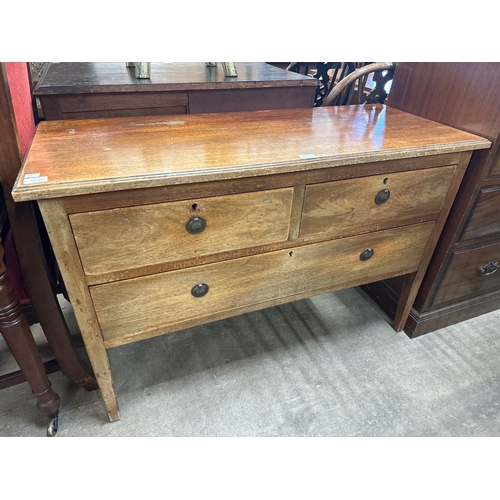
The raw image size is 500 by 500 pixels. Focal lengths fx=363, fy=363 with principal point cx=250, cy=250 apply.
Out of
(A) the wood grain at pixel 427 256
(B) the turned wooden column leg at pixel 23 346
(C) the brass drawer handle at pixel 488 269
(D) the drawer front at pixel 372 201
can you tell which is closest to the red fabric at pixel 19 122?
(B) the turned wooden column leg at pixel 23 346

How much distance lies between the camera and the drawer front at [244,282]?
3.12 ft

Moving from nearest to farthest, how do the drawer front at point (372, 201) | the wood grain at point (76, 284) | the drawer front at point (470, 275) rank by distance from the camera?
the wood grain at point (76, 284), the drawer front at point (372, 201), the drawer front at point (470, 275)

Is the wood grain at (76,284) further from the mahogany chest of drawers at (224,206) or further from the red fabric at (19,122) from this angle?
the red fabric at (19,122)

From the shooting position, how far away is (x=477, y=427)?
1.20 metres

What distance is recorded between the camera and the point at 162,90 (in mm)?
1296

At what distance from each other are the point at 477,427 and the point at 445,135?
0.96 metres

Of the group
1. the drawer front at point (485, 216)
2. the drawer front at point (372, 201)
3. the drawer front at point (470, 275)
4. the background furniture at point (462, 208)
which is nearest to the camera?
the drawer front at point (372, 201)

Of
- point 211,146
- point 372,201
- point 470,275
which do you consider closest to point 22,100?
point 211,146

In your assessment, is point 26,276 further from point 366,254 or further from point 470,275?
point 470,275

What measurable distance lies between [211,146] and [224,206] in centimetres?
18

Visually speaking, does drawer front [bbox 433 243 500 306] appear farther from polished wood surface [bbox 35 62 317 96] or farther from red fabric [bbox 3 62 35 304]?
red fabric [bbox 3 62 35 304]

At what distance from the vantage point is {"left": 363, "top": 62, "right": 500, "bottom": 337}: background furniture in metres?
1.12

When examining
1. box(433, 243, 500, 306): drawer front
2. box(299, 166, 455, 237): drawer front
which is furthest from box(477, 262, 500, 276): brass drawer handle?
box(299, 166, 455, 237): drawer front

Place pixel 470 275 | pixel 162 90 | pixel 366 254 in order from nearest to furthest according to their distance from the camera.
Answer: pixel 366 254
pixel 162 90
pixel 470 275
